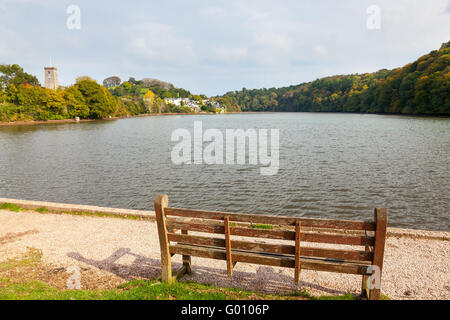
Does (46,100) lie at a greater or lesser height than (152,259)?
greater

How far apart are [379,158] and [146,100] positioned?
14952cm

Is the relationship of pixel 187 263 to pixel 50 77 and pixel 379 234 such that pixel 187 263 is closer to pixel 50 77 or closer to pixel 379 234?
pixel 379 234

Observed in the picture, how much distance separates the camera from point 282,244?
16.6 feet

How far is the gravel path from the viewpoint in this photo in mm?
5555

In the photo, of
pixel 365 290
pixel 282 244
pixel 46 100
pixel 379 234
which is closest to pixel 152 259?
pixel 282 244

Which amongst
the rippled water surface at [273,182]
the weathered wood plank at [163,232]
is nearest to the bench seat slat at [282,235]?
the weathered wood plank at [163,232]

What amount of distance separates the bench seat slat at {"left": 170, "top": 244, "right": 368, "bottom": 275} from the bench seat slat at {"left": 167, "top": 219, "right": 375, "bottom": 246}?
0.45 m

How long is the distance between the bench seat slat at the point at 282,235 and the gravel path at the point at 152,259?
55.9 inches

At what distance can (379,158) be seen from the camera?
2367 centimetres

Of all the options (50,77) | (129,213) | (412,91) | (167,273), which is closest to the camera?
(167,273)

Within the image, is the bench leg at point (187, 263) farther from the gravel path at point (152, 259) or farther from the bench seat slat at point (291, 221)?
the bench seat slat at point (291, 221)

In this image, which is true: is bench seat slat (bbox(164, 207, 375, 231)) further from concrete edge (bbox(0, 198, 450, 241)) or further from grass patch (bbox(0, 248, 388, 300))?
concrete edge (bbox(0, 198, 450, 241))

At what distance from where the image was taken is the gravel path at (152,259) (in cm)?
555

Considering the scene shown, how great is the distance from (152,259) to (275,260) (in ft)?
11.3
